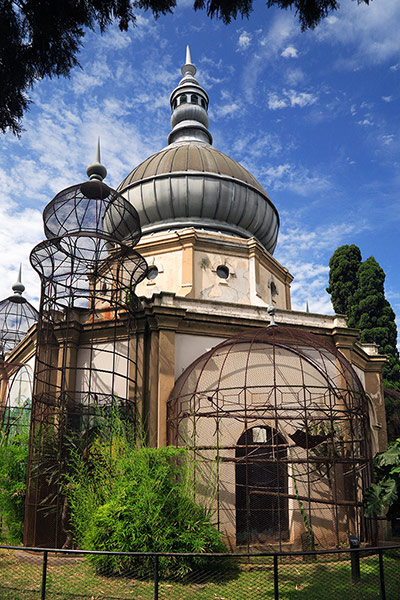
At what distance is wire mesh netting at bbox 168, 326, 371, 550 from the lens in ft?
40.8

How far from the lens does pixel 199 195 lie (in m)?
19.0

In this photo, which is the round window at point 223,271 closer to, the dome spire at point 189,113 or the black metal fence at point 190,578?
the dome spire at point 189,113

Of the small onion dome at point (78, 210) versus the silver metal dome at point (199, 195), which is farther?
the silver metal dome at point (199, 195)

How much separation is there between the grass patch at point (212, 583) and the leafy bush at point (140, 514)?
32cm

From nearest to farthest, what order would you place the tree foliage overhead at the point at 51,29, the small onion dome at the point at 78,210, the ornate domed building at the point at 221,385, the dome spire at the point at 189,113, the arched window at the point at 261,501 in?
the tree foliage overhead at the point at 51,29, the ornate domed building at the point at 221,385, the arched window at the point at 261,501, the small onion dome at the point at 78,210, the dome spire at the point at 189,113

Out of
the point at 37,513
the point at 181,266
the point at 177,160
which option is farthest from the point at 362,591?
the point at 177,160

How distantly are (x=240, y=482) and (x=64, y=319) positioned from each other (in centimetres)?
637

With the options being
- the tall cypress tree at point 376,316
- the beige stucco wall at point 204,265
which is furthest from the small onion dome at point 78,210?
the tall cypress tree at point 376,316

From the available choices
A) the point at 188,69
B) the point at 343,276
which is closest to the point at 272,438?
the point at 343,276

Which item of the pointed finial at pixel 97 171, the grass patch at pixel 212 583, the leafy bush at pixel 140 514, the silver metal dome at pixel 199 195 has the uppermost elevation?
the silver metal dome at pixel 199 195

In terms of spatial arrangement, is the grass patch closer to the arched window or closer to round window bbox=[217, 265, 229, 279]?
the arched window

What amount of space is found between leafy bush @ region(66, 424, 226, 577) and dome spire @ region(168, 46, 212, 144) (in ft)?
51.7

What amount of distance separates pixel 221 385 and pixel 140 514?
14.6 feet

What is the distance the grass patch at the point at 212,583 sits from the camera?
27.1 ft
